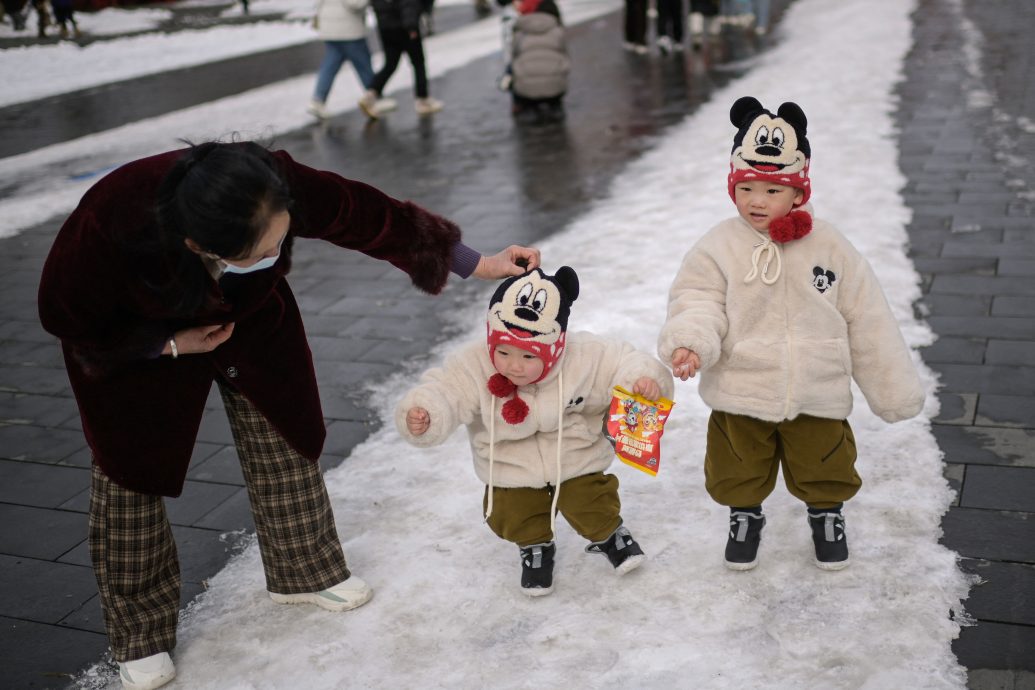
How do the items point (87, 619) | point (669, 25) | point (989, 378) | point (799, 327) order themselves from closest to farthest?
point (799, 327) → point (87, 619) → point (989, 378) → point (669, 25)

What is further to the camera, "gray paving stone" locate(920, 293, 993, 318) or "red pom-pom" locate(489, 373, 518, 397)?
"gray paving stone" locate(920, 293, 993, 318)

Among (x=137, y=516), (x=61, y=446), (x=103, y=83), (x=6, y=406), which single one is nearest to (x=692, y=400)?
(x=137, y=516)

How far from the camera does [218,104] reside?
496 inches

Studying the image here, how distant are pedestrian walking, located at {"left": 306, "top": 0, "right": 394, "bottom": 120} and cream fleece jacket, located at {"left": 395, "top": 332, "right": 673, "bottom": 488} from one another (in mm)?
8622

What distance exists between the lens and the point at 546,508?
311 cm

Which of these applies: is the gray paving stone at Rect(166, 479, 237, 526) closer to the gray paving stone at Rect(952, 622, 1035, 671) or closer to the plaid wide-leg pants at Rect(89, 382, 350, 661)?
the plaid wide-leg pants at Rect(89, 382, 350, 661)

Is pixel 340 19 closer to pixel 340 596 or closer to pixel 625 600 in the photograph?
pixel 340 596

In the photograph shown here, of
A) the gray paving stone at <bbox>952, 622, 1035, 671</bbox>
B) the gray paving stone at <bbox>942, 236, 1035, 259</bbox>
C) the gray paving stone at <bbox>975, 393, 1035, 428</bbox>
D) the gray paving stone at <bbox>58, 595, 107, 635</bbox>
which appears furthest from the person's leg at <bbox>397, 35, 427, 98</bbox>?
the gray paving stone at <bbox>952, 622, 1035, 671</bbox>

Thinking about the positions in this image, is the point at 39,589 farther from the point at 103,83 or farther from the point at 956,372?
the point at 103,83

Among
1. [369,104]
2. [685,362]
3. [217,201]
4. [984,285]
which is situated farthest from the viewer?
[369,104]

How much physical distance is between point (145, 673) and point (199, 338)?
965mm

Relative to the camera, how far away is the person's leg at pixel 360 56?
11.1 m

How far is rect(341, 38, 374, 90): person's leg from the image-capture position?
11.1 m

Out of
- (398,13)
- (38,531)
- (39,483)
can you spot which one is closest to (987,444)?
(38,531)
